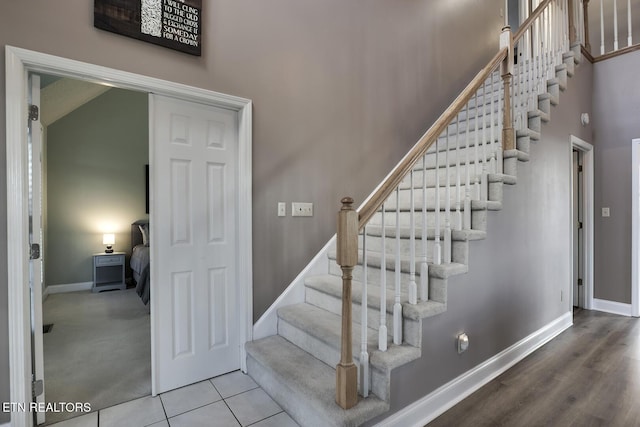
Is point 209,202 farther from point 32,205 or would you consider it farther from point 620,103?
point 620,103

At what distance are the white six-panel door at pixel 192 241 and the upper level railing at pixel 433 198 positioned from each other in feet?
3.36

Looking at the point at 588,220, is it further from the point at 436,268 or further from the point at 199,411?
the point at 199,411

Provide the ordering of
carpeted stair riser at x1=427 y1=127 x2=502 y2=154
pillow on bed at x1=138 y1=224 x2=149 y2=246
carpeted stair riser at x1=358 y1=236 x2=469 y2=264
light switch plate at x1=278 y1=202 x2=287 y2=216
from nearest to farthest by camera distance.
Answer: carpeted stair riser at x1=358 y1=236 x2=469 y2=264 → light switch plate at x1=278 y1=202 x2=287 y2=216 → carpeted stair riser at x1=427 y1=127 x2=502 y2=154 → pillow on bed at x1=138 y1=224 x2=149 y2=246

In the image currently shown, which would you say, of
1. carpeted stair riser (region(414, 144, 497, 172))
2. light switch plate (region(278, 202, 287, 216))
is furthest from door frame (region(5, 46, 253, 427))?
carpeted stair riser (region(414, 144, 497, 172))

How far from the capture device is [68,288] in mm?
4871

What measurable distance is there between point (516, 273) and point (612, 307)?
7.99 feet

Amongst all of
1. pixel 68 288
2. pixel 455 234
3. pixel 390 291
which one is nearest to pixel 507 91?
pixel 455 234

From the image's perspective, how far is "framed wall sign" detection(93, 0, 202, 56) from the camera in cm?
183

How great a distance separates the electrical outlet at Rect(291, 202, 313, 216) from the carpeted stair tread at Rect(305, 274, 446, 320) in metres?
0.55

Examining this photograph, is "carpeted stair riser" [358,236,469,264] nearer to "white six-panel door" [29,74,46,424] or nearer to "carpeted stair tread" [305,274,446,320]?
"carpeted stair tread" [305,274,446,320]

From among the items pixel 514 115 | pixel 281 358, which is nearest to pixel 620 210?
pixel 514 115

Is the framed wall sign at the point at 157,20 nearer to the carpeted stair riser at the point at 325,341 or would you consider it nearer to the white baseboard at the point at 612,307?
the carpeted stair riser at the point at 325,341

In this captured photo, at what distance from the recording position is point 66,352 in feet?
8.95

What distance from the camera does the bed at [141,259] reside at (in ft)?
12.6
